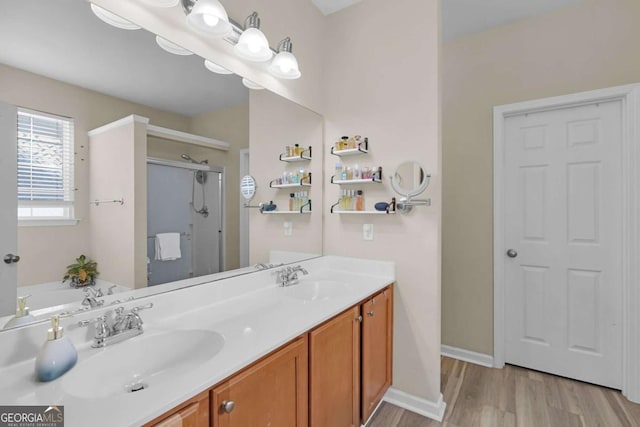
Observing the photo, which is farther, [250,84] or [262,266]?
[262,266]

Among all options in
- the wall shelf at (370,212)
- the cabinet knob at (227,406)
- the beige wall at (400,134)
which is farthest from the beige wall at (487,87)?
the cabinet knob at (227,406)

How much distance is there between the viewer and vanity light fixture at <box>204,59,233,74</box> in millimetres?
1466

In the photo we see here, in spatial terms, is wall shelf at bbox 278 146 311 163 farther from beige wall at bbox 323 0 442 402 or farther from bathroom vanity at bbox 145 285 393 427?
bathroom vanity at bbox 145 285 393 427

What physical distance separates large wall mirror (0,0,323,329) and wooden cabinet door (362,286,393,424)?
2.43 feet

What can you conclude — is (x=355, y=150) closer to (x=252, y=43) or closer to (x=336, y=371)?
(x=252, y=43)

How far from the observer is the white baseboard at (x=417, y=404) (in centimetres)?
187

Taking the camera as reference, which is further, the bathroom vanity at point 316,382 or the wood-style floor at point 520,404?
the wood-style floor at point 520,404

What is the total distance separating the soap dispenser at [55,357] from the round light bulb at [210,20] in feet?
4.23

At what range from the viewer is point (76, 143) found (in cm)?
105

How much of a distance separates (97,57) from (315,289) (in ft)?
5.07

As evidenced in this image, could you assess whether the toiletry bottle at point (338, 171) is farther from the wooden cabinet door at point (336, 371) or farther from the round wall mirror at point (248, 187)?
the wooden cabinet door at point (336, 371)

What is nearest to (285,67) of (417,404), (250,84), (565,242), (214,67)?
(250,84)

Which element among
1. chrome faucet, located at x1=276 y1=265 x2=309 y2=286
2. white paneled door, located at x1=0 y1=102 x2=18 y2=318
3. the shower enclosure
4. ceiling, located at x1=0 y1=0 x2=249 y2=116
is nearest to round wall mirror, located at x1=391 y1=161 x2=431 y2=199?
chrome faucet, located at x1=276 y1=265 x2=309 y2=286

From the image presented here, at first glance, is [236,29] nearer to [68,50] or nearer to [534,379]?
[68,50]
